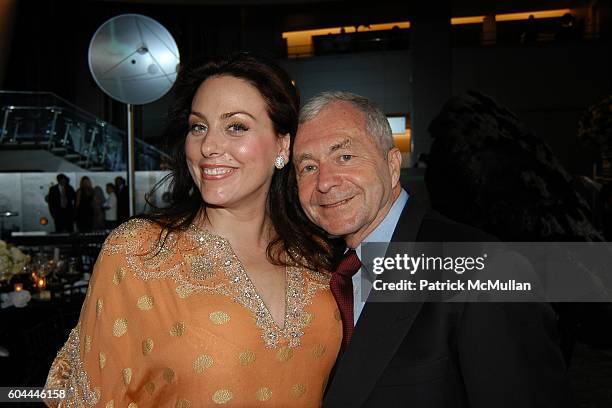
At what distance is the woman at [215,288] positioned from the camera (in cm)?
158

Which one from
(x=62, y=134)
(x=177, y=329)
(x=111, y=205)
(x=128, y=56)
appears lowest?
(x=177, y=329)

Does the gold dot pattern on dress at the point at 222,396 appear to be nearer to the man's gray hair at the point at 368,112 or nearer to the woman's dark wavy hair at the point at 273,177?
the woman's dark wavy hair at the point at 273,177

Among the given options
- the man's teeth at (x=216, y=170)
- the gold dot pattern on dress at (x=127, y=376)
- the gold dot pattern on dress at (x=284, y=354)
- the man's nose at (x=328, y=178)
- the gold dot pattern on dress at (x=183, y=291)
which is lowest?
the gold dot pattern on dress at (x=127, y=376)

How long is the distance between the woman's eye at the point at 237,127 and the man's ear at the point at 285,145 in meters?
0.15

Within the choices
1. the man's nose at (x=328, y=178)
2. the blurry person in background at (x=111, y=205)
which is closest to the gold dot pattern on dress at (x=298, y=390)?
the man's nose at (x=328, y=178)

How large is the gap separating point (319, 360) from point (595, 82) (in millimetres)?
13222

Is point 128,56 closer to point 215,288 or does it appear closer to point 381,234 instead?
point 215,288

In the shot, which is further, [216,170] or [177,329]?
[216,170]

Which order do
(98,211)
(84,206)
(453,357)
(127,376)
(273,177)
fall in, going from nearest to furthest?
1. (453,357)
2. (127,376)
3. (273,177)
4. (84,206)
5. (98,211)

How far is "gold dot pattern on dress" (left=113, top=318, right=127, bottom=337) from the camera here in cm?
158

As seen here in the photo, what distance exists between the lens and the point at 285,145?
1.89 metres

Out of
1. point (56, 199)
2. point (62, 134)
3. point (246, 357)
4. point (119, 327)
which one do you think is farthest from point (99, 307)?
point (62, 134)

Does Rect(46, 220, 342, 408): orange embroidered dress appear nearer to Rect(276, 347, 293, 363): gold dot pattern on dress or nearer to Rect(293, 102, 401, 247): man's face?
Rect(276, 347, 293, 363): gold dot pattern on dress

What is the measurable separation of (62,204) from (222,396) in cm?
996
